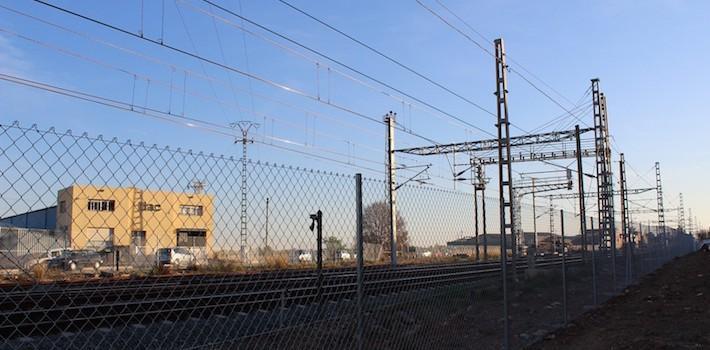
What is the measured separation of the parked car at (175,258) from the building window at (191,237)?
57 cm

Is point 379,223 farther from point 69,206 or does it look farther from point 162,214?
point 69,206

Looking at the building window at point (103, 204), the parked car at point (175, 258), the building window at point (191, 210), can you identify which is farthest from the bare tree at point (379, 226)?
the building window at point (103, 204)

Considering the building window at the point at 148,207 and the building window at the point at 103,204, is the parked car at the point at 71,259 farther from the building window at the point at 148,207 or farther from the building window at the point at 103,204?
the building window at the point at 103,204

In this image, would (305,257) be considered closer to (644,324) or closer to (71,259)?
(71,259)

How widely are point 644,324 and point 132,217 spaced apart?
9.40 meters

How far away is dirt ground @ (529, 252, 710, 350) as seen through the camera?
866 centimetres

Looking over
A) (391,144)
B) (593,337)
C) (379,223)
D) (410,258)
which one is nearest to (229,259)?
(379,223)

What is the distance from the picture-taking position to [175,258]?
16.5 feet

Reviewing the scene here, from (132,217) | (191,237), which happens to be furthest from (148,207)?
(191,237)

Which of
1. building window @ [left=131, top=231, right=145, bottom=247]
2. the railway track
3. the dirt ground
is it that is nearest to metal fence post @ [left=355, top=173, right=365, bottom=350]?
the railway track

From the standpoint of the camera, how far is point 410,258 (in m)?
8.60

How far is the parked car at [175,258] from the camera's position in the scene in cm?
Result: 484

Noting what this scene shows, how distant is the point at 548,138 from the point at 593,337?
81.6 ft

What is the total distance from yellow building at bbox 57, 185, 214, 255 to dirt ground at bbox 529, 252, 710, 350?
6.42 meters
